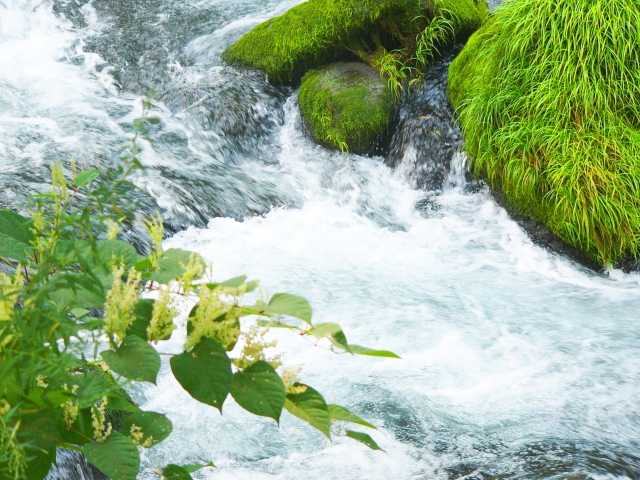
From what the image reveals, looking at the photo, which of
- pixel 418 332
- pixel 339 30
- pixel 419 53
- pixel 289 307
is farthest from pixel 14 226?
pixel 339 30

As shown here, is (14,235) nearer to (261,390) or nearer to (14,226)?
(14,226)

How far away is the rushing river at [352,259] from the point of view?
2.56 m

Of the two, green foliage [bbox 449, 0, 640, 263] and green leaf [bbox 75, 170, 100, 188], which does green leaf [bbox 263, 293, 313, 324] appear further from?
green foliage [bbox 449, 0, 640, 263]

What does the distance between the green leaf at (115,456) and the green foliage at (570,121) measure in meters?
3.67

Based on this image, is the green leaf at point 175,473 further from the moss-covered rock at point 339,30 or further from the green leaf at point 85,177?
the moss-covered rock at point 339,30

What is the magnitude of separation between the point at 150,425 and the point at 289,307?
1.12ft

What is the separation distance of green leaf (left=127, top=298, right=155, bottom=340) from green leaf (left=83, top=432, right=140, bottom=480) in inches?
7.3

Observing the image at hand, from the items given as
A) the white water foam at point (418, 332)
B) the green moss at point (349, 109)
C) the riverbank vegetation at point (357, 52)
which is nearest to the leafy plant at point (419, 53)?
the riverbank vegetation at point (357, 52)

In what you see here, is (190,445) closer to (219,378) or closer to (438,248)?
(219,378)

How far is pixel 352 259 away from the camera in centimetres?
439

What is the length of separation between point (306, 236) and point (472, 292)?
4.30ft

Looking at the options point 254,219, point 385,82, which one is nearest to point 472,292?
point 254,219

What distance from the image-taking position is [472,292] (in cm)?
399

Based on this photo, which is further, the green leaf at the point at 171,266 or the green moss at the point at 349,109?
the green moss at the point at 349,109
